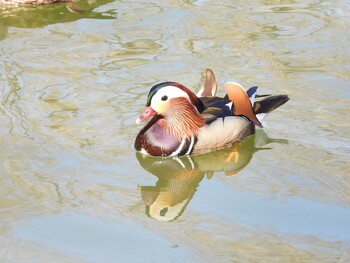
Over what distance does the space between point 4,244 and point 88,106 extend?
261 cm

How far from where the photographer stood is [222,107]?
25.5 feet

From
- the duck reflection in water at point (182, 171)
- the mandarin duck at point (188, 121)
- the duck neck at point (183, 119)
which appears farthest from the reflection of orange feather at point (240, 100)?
the duck neck at point (183, 119)

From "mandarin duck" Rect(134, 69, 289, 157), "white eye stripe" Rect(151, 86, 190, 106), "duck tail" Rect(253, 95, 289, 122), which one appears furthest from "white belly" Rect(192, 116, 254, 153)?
"white eye stripe" Rect(151, 86, 190, 106)

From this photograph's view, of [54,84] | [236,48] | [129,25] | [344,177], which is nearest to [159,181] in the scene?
[344,177]

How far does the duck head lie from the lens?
7492 mm

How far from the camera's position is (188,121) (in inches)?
300

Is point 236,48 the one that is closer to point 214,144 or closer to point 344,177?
point 214,144

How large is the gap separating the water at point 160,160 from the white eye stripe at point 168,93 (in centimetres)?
46

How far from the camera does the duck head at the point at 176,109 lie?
7.49 m

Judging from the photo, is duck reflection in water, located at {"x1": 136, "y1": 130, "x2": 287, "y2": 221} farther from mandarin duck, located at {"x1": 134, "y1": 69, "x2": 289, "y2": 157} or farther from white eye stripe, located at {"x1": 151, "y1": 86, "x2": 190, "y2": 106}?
white eye stripe, located at {"x1": 151, "y1": 86, "x2": 190, "y2": 106}

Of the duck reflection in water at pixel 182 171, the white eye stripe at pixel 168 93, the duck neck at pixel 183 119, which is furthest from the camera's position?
the duck neck at pixel 183 119

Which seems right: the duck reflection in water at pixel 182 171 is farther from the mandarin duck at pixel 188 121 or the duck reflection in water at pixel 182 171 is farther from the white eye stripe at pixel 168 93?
the white eye stripe at pixel 168 93

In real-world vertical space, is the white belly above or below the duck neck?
below

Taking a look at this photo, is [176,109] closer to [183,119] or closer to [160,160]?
[183,119]
